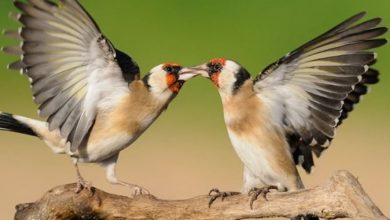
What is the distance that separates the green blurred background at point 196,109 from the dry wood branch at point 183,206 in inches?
165

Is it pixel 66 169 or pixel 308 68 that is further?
pixel 66 169

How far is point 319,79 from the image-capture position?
7305mm

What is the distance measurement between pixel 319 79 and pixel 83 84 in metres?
1.25

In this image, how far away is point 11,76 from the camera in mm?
15406

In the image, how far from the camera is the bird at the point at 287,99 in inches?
285

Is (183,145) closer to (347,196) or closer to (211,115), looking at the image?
(211,115)

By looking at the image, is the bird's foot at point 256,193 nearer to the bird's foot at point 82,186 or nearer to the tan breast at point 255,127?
the tan breast at point 255,127

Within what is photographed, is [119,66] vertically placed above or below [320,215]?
above

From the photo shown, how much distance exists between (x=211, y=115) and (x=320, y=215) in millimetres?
7200

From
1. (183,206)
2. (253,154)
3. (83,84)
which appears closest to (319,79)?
(253,154)

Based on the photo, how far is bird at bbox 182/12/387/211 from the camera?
7.25m

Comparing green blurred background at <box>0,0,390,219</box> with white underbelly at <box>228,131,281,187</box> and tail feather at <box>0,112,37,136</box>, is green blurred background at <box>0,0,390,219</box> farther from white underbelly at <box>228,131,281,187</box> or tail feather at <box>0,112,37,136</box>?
white underbelly at <box>228,131,281,187</box>

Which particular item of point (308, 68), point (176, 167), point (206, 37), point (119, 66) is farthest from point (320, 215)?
→ point (206, 37)

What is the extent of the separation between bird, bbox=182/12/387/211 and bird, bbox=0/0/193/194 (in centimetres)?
34
